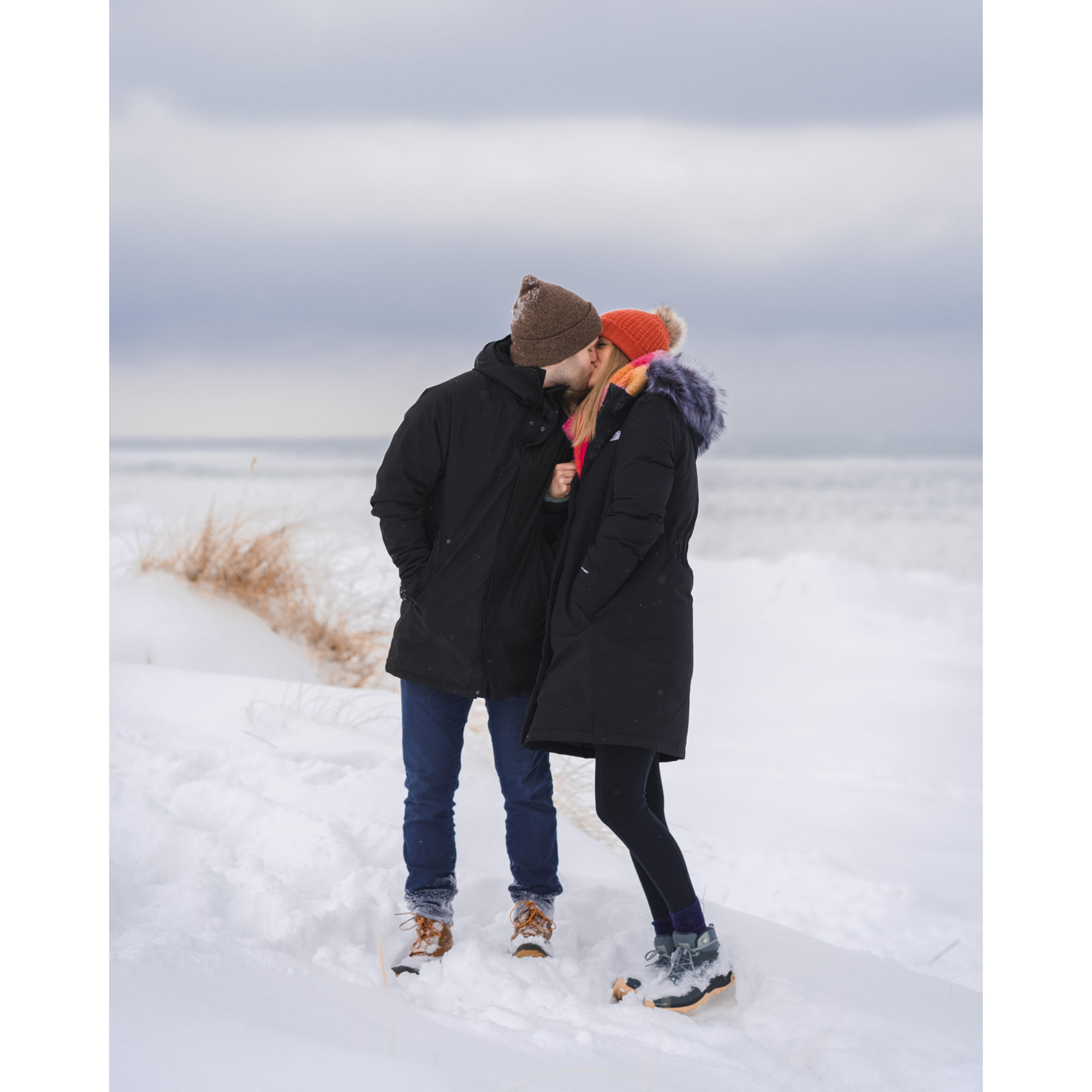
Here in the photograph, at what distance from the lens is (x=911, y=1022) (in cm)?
205

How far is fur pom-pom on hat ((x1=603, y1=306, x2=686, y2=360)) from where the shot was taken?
2.16 m

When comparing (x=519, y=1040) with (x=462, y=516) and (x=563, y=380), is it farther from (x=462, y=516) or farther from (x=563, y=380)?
(x=563, y=380)

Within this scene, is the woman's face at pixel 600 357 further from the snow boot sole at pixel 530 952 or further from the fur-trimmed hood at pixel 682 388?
the snow boot sole at pixel 530 952

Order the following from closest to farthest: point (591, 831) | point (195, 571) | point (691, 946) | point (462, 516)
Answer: point (691, 946), point (462, 516), point (591, 831), point (195, 571)

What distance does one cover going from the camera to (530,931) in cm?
223

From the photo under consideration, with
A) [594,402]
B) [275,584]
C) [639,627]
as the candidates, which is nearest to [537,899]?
[639,627]

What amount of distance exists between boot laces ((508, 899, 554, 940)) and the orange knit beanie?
1395mm

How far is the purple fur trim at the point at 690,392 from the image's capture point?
2006 millimetres

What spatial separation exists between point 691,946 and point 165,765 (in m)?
2.04

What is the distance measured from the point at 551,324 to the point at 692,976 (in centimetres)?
153

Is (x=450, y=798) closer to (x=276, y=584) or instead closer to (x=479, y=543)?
(x=479, y=543)

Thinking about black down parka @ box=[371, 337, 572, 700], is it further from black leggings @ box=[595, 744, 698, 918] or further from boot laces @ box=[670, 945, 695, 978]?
boot laces @ box=[670, 945, 695, 978]

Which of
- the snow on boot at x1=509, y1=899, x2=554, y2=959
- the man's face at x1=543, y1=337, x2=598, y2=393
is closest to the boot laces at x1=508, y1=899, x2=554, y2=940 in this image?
the snow on boot at x1=509, y1=899, x2=554, y2=959
